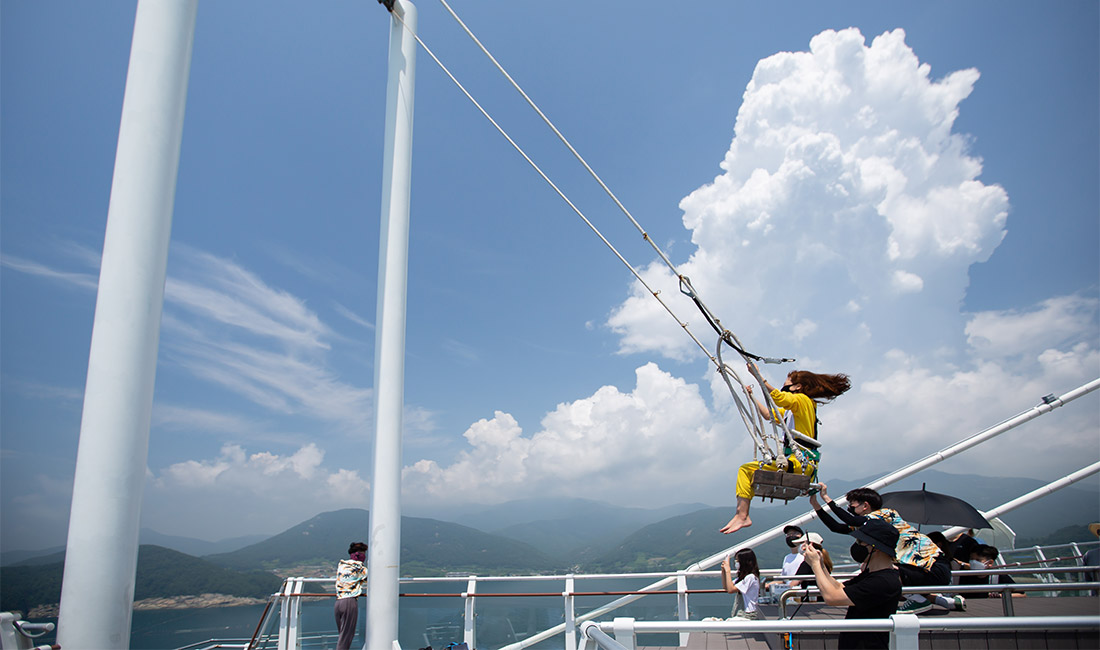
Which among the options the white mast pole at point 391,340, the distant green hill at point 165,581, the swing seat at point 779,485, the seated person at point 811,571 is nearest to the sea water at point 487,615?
the seated person at point 811,571

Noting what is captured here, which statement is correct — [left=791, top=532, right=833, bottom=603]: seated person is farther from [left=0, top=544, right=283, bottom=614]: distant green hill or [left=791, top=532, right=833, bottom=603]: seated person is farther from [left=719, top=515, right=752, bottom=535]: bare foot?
[left=0, top=544, right=283, bottom=614]: distant green hill

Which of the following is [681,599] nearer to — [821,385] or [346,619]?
[821,385]

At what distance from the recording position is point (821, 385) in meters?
7.88

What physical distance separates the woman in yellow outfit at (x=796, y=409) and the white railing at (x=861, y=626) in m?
4.34

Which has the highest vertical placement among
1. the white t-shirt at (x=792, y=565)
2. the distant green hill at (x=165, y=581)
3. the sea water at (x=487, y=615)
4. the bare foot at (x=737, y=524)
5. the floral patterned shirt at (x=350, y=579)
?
the bare foot at (x=737, y=524)

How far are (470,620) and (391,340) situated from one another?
4.51 metres

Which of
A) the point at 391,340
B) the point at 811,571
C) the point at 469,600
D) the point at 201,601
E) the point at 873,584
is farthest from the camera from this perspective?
the point at 201,601

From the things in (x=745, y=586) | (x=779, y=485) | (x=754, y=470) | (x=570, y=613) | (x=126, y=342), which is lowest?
(x=570, y=613)

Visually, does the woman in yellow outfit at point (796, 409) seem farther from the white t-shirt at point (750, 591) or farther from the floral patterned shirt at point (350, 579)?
the floral patterned shirt at point (350, 579)

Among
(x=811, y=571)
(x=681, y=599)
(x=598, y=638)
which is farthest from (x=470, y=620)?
(x=598, y=638)

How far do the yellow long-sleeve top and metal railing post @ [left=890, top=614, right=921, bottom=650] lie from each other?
477 centimetres

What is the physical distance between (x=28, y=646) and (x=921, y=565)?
765 centimetres

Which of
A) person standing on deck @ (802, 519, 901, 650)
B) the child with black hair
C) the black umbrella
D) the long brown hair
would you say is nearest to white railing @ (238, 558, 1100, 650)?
the child with black hair

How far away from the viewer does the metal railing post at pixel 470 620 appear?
8.09 m
